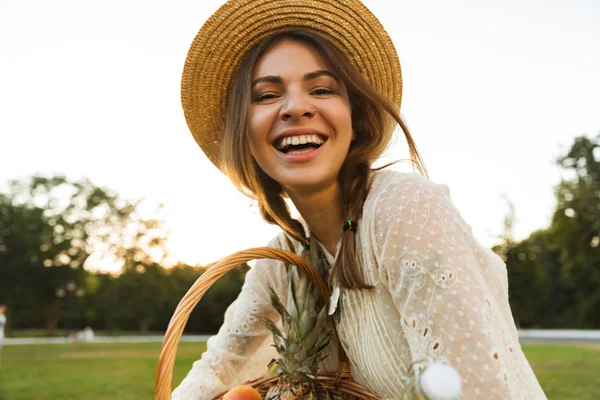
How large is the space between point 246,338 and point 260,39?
1.48 metres

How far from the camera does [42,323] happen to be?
1932 inches

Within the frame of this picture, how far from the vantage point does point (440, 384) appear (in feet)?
2.36

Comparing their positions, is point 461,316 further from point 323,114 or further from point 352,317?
point 323,114

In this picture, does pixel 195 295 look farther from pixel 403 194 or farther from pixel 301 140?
pixel 403 194

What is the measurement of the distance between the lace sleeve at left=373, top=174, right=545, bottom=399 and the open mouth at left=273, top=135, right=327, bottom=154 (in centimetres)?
35

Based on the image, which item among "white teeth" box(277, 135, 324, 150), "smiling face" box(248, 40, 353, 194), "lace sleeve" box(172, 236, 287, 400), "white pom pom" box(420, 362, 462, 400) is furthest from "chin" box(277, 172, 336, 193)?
"white pom pom" box(420, 362, 462, 400)

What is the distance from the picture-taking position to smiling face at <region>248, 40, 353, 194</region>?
6.63 ft

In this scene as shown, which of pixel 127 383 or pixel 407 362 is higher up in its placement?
pixel 407 362

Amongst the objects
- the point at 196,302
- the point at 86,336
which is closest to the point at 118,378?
the point at 196,302

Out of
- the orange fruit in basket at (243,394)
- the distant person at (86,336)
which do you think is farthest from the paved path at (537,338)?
the orange fruit in basket at (243,394)

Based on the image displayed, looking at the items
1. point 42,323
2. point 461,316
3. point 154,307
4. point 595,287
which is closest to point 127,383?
point 461,316

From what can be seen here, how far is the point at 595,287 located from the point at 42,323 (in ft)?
155

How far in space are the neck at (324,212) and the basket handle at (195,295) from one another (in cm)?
25

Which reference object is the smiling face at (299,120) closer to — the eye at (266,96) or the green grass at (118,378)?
the eye at (266,96)
